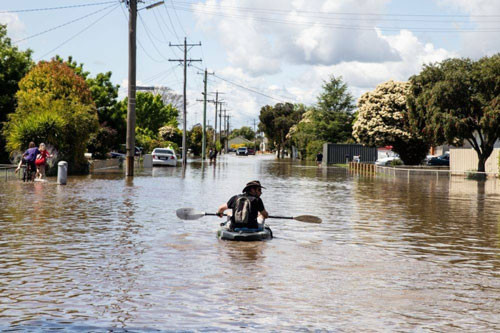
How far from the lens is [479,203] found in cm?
2498

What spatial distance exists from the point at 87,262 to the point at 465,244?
7.50 metres

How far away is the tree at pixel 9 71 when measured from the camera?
2192 inches

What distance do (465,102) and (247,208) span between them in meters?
35.6

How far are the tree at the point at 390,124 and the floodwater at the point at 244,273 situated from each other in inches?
1658

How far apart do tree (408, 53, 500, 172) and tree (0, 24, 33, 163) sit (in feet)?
105

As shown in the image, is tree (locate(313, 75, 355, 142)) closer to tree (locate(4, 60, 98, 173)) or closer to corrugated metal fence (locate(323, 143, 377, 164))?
corrugated metal fence (locate(323, 143, 377, 164))

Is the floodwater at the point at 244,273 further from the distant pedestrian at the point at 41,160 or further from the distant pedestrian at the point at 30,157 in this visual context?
the distant pedestrian at the point at 41,160

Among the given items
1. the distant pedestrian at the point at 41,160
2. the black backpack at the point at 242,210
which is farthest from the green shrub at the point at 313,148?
the black backpack at the point at 242,210

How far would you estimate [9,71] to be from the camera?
57.1 m

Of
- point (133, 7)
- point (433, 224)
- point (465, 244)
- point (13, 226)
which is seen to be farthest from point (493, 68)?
point (13, 226)

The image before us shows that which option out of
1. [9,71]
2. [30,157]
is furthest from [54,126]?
[9,71]

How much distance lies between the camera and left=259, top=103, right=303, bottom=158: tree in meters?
146

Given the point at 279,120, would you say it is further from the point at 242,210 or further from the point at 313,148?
the point at 242,210

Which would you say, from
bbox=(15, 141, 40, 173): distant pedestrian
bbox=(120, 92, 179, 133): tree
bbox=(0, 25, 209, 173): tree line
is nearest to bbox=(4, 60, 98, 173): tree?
bbox=(0, 25, 209, 173): tree line
